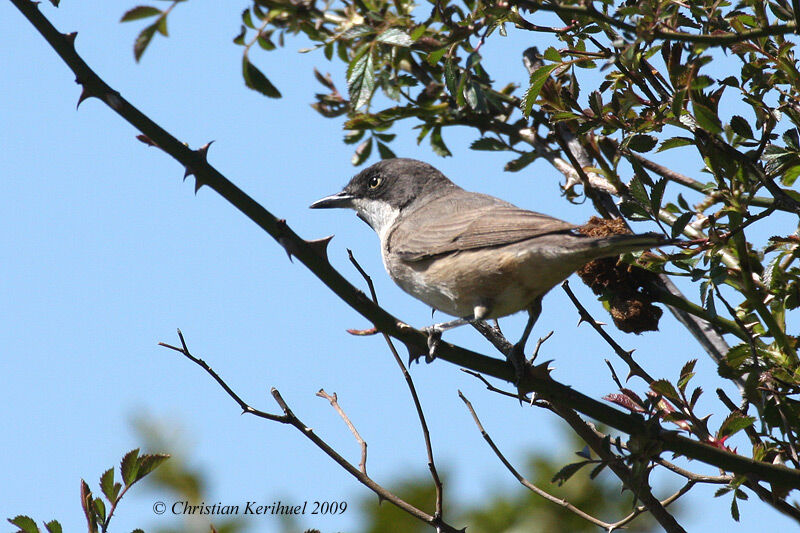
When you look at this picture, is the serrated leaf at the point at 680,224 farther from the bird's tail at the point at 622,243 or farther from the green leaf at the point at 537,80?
the green leaf at the point at 537,80

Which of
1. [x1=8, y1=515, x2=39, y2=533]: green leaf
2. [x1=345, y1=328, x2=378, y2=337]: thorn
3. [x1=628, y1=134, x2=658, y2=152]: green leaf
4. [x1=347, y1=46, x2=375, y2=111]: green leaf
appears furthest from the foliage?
[x1=628, y1=134, x2=658, y2=152]: green leaf

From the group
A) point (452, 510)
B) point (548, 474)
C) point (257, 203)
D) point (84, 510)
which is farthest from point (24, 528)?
point (548, 474)

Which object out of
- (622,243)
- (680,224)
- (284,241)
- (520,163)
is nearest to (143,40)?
(284,241)

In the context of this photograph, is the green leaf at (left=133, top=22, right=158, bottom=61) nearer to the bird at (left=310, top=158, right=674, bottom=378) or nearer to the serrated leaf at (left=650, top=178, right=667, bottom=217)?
the bird at (left=310, top=158, right=674, bottom=378)

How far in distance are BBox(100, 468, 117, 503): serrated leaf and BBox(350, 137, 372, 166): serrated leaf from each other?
2380mm

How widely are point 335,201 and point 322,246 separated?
346 cm

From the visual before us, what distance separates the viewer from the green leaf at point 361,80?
3180 mm

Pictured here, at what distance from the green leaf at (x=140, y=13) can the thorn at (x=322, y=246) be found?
34.0 inches

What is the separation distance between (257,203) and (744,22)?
6.57 ft

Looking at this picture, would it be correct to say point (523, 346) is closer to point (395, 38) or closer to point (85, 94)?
point (395, 38)

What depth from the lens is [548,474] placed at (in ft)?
13.1

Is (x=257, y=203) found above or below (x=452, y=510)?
above

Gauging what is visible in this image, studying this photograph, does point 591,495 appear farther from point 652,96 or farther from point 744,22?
point 744,22

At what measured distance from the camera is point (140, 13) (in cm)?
255
